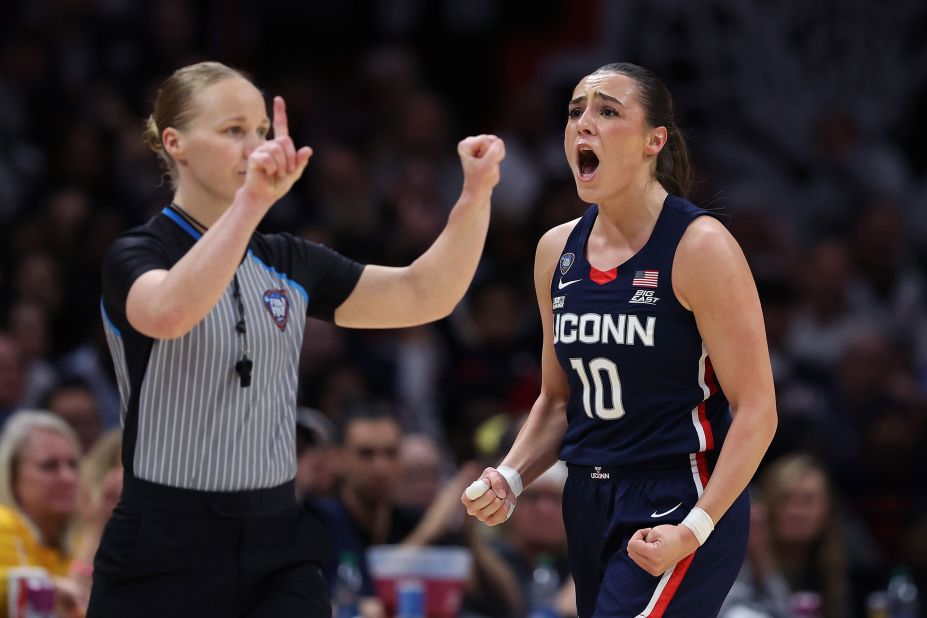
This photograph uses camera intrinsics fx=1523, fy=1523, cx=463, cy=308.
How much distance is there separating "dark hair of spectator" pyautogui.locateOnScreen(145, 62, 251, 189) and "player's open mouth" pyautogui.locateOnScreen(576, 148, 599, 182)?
934mm

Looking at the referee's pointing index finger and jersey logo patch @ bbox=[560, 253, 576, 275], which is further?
jersey logo patch @ bbox=[560, 253, 576, 275]

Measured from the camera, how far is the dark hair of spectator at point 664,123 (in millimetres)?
3689

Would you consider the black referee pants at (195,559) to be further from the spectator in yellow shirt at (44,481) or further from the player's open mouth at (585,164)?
the spectator in yellow shirt at (44,481)

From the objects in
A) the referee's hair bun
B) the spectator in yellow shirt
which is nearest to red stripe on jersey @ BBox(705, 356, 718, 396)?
the referee's hair bun

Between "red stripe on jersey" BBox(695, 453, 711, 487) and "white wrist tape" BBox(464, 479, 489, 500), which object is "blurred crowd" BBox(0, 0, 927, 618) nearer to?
"white wrist tape" BBox(464, 479, 489, 500)

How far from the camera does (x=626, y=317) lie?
3.56 meters

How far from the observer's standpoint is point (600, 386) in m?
3.61

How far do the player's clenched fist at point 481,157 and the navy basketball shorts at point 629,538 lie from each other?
751mm

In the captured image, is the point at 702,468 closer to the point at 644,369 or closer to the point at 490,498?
the point at 644,369

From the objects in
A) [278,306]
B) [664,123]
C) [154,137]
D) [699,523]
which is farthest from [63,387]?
[699,523]

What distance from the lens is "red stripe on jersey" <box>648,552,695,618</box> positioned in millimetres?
3426

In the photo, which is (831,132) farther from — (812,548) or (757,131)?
(812,548)

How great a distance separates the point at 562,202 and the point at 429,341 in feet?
4.75

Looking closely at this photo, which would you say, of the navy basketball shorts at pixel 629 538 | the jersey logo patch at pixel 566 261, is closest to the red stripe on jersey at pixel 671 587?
the navy basketball shorts at pixel 629 538
